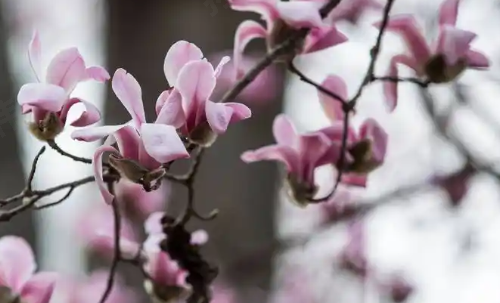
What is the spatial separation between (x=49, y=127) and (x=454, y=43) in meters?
0.26

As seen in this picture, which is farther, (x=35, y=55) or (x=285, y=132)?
(x=285, y=132)

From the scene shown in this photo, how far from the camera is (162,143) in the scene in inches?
13.6

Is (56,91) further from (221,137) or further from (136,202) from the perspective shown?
(221,137)

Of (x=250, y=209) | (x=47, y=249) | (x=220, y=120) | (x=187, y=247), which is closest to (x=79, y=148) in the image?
(x=187, y=247)

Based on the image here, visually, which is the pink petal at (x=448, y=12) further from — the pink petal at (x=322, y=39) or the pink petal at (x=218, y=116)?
the pink petal at (x=218, y=116)

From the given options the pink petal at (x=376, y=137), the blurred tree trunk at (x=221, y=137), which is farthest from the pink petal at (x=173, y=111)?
the blurred tree trunk at (x=221, y=137)

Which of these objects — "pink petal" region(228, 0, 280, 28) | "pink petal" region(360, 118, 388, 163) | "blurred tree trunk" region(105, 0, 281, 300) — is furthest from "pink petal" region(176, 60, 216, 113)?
"blurred tree trunk" region(105, 0, 281, 300)

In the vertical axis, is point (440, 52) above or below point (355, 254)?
above

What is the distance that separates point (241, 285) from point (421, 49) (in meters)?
0.72

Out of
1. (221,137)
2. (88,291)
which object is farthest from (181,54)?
(221,137)

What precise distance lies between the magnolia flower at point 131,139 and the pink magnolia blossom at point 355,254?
0.87 m

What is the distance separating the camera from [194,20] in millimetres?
1279

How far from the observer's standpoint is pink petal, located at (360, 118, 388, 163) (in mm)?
562

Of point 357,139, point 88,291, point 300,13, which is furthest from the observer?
point 88,291
